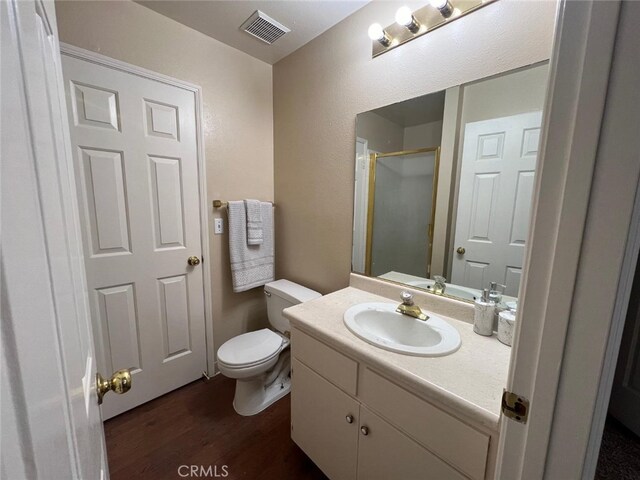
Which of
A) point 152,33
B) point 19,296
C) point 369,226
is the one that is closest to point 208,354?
point 369,226

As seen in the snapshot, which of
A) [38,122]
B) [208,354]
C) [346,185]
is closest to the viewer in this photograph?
[38,122]

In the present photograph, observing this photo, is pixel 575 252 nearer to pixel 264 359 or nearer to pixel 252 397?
pixel 264 359

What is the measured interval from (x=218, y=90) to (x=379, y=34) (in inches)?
42.5

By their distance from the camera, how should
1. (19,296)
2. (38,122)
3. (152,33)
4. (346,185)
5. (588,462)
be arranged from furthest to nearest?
(346,185) < (152,33) < (588,462) < (38,122) < (19,296)

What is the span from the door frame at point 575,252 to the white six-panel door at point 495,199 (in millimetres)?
602

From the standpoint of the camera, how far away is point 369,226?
4.95ft

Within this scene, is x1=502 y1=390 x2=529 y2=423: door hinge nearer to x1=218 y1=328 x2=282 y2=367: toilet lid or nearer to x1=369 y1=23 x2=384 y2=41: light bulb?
x1=218 y1=328 x2=282 y2=367: toilet lid

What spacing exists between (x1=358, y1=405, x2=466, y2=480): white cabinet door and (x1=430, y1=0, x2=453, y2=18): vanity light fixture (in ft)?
5.27

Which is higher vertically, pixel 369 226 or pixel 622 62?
pixel 622 62

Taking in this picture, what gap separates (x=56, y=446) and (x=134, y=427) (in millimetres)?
1690

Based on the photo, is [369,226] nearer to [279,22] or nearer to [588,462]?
[588,462]

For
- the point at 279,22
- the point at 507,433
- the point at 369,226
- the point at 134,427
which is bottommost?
the point at 134,427

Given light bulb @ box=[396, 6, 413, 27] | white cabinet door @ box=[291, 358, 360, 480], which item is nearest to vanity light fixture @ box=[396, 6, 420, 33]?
light bulb @ box=[396, 6, 413, 27]

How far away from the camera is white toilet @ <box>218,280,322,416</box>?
1.50 m
